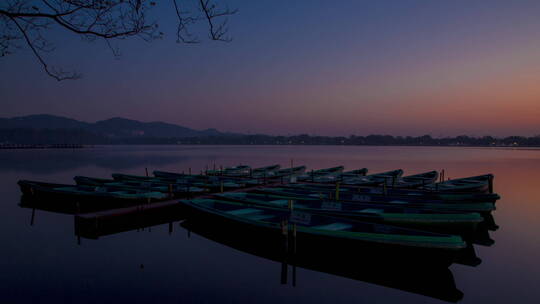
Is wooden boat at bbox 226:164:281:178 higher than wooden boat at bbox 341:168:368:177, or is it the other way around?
wooden boat at bbox 341:168:368:177

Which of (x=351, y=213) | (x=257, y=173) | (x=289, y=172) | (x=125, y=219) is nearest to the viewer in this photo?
(x=351, y=213)

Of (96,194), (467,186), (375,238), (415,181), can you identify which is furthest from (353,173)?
(375,238)

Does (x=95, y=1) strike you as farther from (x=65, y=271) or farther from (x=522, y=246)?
(x=522, y=246)

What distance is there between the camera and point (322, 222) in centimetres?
988

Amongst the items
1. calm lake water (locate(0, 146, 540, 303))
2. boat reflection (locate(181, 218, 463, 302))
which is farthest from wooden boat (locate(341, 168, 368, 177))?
boat reflection (locate(181, 218, 463, 302))

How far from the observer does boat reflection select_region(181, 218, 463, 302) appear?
812 centimetres

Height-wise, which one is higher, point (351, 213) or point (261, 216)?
point (351, 213)

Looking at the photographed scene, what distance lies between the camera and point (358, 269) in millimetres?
9039

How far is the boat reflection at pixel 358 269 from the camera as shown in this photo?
8.12 meters

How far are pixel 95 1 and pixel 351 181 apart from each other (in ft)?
59.6

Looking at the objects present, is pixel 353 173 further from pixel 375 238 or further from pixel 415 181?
pixel 375 238

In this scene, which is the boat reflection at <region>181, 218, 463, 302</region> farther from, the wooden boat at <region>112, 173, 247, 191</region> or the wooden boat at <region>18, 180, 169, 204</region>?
the wooden boat at <region>112, 173, 247, 191</region>

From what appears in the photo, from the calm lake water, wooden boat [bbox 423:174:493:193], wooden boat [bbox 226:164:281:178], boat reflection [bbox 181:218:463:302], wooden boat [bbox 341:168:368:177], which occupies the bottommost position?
the calm lake water

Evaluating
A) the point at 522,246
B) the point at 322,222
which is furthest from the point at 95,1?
the point at 522,246
